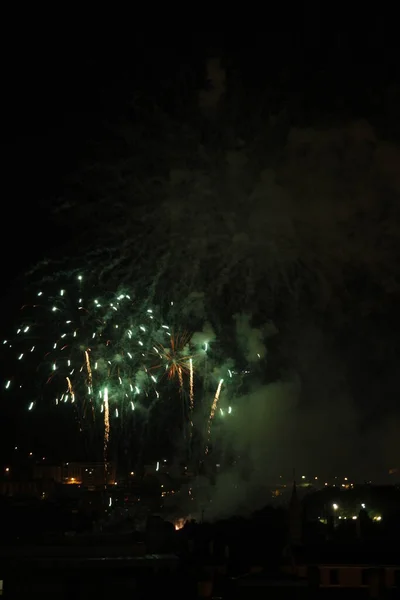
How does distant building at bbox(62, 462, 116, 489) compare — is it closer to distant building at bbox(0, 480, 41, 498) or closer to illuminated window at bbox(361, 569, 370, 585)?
distant building at bbox(0, 480, 41, 498)

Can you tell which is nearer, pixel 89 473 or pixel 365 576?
pixel 365 576

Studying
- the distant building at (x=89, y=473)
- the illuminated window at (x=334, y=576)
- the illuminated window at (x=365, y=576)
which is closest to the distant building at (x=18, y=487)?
the distant building at (x=89, y=473)

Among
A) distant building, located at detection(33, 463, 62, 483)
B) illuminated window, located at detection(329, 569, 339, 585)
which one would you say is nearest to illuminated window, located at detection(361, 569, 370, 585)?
illuminated window, located at detection(329, 569, 339, 585)

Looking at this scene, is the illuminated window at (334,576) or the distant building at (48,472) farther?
the distant building at (48,472)

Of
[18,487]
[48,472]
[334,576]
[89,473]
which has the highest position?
[48,472]

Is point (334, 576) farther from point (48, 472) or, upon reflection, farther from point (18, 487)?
point (48, 472)

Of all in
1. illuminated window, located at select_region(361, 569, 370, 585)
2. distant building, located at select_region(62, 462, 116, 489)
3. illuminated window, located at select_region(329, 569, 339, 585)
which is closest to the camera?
illuminated window, located at select_region(361, 569, 370, 585)

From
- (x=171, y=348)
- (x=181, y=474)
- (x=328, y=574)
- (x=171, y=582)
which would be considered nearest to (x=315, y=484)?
(x=181, y=474)

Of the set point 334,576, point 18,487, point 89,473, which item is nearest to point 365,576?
point 334,576

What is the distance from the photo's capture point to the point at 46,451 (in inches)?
2090

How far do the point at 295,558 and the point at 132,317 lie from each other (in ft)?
27.5

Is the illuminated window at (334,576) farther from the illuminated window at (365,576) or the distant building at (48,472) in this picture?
the distant building at (48,472)

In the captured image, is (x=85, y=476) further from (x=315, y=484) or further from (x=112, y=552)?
(x=112, y=552)

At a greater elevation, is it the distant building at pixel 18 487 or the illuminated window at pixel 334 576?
the distant building at pixel 18 487
